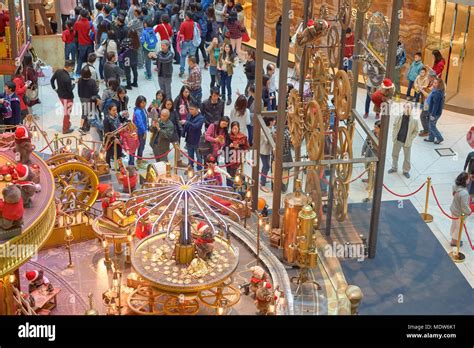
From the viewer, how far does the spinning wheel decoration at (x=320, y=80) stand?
47.8ft

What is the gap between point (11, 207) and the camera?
36.0 ft

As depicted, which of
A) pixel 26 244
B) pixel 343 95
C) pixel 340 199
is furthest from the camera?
pixel 340 199

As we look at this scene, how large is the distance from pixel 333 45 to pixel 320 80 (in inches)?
25.3

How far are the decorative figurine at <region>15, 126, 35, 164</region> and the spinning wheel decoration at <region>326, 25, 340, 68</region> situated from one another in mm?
5132

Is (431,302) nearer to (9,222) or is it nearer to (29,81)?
(9,222)

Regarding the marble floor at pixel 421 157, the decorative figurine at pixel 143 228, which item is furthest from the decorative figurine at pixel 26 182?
the marble floor at pixel 421 157

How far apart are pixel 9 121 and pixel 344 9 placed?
7.36 meters

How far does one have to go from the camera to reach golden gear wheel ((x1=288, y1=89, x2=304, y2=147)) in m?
14.3

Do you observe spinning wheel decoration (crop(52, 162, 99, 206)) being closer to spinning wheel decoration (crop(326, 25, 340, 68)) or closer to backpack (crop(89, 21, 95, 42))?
spinning wheel decoration (crop(326, 25, 340, 68))

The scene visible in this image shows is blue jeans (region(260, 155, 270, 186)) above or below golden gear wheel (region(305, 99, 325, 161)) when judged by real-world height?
below

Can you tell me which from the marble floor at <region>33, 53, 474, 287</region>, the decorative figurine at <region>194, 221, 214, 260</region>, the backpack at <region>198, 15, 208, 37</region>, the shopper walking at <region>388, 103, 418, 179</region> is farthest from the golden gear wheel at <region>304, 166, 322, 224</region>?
the backpack at <region>198, 15, 208, 37</region>

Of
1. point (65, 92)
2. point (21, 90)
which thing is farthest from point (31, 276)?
point (65, 92)

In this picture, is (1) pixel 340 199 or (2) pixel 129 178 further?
(2) pixel 129 178

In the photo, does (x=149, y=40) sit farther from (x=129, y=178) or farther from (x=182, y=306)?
(x=182, y=306)
